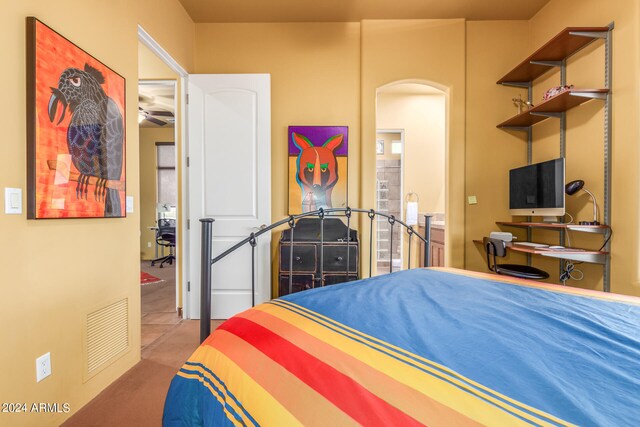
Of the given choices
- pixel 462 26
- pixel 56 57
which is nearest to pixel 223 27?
pixel 56 57

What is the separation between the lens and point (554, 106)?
2.56m

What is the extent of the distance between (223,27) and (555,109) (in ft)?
10.7

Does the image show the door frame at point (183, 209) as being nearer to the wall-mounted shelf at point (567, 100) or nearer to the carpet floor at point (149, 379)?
the carpet floor at point (149, 379)

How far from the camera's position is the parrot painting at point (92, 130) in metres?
1.55

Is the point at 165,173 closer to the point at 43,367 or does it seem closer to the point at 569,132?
the point at 43,367

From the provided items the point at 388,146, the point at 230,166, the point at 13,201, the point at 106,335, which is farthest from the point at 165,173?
the point at 13,201

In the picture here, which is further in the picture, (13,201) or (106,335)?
(106,335)

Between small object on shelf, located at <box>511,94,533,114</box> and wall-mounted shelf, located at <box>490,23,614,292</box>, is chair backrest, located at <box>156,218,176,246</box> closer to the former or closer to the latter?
wall-mounted shelf, located at <box>490,23,614,292</box>

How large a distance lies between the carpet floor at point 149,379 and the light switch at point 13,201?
1119 mm

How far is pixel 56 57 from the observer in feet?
4.88

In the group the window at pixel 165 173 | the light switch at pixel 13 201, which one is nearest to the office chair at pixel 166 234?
the window at pixel 165 173

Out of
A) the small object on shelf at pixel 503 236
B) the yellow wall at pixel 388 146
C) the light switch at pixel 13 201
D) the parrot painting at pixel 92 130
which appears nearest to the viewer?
the light switch at pixel 13 201

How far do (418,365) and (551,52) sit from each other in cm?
310

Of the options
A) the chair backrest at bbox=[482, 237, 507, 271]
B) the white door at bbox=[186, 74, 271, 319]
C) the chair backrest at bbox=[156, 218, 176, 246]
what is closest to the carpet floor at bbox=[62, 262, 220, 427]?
the white door at bbox=[186, 74, 271, 319]
